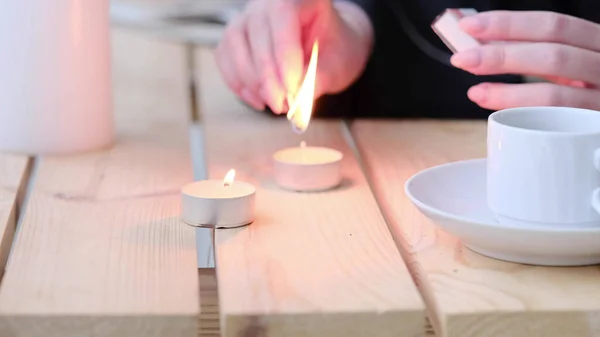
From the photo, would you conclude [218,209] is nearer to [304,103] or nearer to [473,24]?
[304,103]

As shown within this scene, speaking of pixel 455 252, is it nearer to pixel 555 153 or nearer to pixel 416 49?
pixel 555 153

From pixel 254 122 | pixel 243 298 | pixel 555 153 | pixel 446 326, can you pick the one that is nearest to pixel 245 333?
pixel 243 298

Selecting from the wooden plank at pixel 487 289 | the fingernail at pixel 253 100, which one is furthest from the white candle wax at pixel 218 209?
the fingernail at pixel 253 100

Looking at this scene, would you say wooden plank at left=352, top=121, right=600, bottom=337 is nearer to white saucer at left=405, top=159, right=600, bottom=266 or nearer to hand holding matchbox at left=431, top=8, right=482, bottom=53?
white saucer at left=405, top=159, right=600, bottom=266

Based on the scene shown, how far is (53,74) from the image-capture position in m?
0.96

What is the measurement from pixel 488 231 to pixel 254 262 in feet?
0.57

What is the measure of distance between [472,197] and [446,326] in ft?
0.71

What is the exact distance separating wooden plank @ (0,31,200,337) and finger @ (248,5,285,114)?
117 mm

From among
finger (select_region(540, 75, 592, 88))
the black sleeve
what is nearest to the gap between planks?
finger (select_region(540, 75, 592, 88))

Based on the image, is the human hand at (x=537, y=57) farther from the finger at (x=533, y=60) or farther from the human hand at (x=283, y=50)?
the human hand at (x=283, y=50)

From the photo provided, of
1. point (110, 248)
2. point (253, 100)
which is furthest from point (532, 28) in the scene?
point (110, 248)

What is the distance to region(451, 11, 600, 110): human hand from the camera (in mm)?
892

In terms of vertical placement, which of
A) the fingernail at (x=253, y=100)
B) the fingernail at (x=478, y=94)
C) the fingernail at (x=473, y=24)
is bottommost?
the fingernail at (x=253, y=100)

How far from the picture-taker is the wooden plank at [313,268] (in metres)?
0.57
